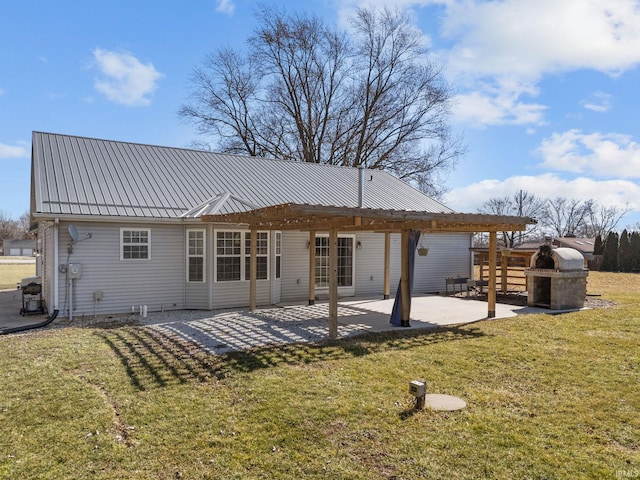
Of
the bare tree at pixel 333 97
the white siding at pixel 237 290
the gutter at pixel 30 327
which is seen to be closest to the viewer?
the gutter at pixel 30 327

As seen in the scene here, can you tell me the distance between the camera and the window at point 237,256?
36.1ft

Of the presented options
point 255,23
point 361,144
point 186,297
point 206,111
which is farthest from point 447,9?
point 206,111

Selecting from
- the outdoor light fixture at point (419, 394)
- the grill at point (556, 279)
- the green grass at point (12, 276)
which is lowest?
the green grass at point (12, 276)

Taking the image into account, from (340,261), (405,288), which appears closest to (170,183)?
Answer: (340,261)

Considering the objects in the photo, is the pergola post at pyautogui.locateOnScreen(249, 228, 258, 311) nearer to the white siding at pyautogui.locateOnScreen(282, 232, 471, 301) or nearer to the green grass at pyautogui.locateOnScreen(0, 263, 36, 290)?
the white siding at pyautogui.locateOnScreen(282, 232, 471, 301)

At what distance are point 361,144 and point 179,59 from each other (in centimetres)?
1309

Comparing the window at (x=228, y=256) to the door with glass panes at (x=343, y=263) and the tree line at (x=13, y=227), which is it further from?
the tree line at (x=13, y=227)

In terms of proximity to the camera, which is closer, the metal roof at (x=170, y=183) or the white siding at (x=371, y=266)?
the metal roof at (x=170, y=183)

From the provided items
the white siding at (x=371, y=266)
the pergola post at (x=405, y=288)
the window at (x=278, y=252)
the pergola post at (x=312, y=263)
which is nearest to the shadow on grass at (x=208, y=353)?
the pergola post at (x=405, y=288)

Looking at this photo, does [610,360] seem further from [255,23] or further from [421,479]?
[255,23]

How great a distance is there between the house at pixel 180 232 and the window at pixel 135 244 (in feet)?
0.08

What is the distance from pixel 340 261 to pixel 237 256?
12.2 ft

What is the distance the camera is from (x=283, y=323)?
9.19 m

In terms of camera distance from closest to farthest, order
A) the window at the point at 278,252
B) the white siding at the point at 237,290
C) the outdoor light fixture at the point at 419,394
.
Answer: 1. the outdoor light fixture at the point at 419,394
2. the white siding at the point at 237,290
3. the window at the point at 278,252
